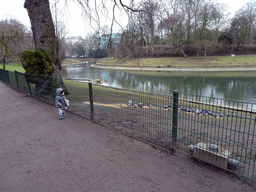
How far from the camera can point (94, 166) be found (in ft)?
11.2

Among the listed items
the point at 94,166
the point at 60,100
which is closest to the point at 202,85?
the point at 60,100

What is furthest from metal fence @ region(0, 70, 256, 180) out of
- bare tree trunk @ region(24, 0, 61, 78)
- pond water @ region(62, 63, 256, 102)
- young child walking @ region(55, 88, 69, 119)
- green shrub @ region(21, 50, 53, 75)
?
pond water @ region(62, 63, 256, 102)

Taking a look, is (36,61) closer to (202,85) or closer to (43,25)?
(43,25)

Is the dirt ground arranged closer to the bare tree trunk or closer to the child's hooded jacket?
the child's hooded jacket

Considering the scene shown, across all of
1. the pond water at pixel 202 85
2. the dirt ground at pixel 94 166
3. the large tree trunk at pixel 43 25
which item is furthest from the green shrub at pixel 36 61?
the pond water at pixel 202 85

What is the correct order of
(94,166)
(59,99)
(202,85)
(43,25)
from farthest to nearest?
(202,85) < (43,25) < (59,99) < (94,166)

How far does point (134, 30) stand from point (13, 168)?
21.6ft

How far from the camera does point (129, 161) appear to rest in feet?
11.7

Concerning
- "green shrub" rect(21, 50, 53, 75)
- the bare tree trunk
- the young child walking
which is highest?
the bare tree trunk

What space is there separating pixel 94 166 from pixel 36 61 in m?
8.20

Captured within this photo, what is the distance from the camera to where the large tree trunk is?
9367 millimetres

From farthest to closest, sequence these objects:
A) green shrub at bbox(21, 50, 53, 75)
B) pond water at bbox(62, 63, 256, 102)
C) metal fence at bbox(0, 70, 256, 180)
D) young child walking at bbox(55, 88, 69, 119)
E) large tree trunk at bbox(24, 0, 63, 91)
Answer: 1. pond water at bbox(62, 63, 256, 102)
2. green shrub at bbox(21, 50, 53, 75)
3. large tree trunk at bbox(24, 0, 63, 91)
4. young child walking at bbox(55, 88, 69, 119)
5. metal fence at bbox(0, 70, 256, 180)

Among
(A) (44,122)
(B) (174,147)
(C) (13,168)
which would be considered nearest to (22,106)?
(A) (44,122)

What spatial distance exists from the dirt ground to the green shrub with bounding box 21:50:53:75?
5.14 metres
